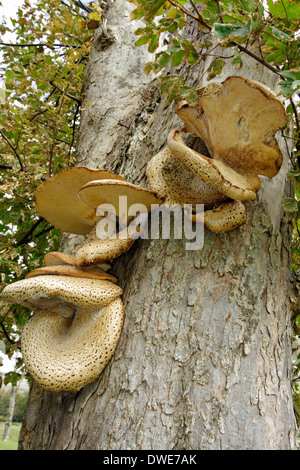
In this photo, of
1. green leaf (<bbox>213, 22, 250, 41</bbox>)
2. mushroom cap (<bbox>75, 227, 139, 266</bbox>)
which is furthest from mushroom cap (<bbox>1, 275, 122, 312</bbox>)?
green leaf (<bbox>213, 22, 250, 41</bbox>)

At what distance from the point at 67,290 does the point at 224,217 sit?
0.83m

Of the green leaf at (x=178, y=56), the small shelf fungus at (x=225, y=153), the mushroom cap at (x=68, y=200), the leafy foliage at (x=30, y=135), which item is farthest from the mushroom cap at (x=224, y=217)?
the leafy foliage at (x=30, y=135)

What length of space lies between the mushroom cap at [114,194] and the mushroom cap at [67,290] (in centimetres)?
43

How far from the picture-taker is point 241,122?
1727 mm

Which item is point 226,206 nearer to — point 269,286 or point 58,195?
point 269,286

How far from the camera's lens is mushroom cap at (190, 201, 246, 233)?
166 cm

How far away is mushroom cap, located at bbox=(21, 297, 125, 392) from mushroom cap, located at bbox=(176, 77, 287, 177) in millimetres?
978

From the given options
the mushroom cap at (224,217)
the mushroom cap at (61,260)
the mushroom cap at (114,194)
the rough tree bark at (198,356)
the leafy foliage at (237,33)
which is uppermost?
the leafy foliage at (237,33)

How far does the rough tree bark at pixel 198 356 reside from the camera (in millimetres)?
1336

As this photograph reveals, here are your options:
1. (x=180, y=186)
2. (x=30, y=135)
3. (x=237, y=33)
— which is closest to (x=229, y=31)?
(x=237, y=33)

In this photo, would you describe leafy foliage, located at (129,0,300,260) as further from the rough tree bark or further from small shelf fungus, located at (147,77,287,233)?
the rough tree bark

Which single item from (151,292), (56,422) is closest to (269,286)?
(151,292)

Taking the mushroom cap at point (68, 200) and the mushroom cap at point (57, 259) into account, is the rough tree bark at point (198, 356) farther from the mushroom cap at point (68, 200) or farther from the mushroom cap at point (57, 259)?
the mushroom cap at point (68, 200)

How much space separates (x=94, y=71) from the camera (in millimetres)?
3559
